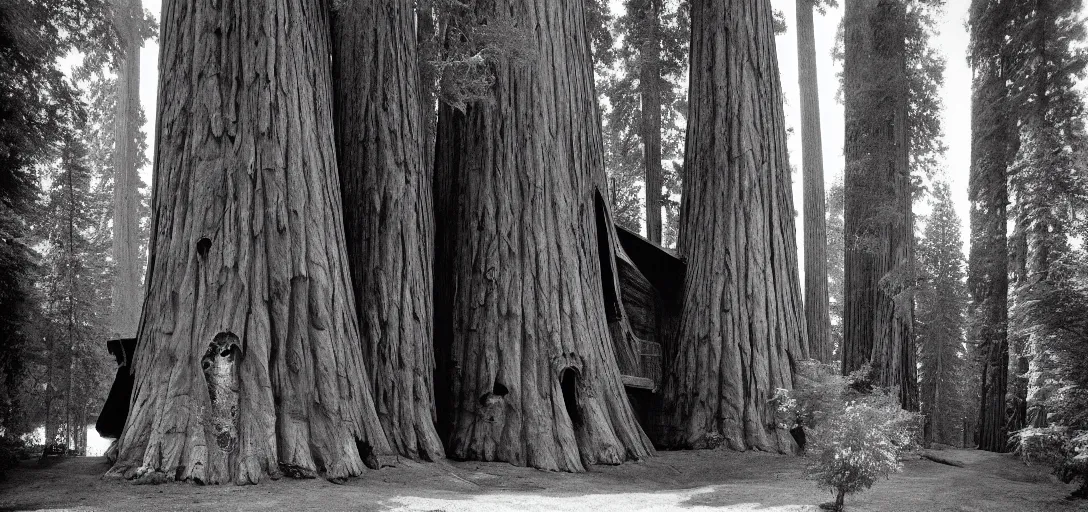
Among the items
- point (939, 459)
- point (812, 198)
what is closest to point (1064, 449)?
point (939, 459)

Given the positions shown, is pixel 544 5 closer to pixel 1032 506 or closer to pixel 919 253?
pixel 1032 506

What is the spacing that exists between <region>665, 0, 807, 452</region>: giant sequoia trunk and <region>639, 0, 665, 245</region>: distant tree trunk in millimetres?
5706

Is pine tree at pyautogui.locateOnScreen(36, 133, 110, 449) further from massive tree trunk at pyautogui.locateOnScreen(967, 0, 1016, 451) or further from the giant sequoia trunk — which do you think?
massive tree trunk at pyautogui.locateOnScreen(967, 0, 1016, 451)

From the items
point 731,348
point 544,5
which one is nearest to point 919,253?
point 731,348

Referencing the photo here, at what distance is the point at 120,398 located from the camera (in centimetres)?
787

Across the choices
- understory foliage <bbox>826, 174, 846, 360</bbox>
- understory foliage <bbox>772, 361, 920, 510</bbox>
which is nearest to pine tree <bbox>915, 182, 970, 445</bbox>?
understory foliage <bbox>826, 174, 846, 360</bbox>

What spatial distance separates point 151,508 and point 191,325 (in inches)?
72.8

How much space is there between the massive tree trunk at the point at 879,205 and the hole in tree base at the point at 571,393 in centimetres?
674

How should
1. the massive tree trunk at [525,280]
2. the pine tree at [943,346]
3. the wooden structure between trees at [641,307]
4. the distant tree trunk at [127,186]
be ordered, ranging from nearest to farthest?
the massive tree trunk at [525,280] → the wooden structure between trees at [641,307] → the distant tree trunk at [127,186] → the pine tree at [943,346]

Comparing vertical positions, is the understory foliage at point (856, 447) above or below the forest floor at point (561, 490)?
above

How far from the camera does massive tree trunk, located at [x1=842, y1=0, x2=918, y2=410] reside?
13.7 meters

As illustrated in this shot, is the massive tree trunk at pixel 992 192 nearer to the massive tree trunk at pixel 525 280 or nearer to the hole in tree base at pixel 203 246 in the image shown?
the massive tree trunk at pixel 525 280

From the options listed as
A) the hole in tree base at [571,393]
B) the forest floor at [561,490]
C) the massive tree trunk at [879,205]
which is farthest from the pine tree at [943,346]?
the hole in tree base at [571,393]

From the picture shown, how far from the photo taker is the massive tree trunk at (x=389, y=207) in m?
8.16
